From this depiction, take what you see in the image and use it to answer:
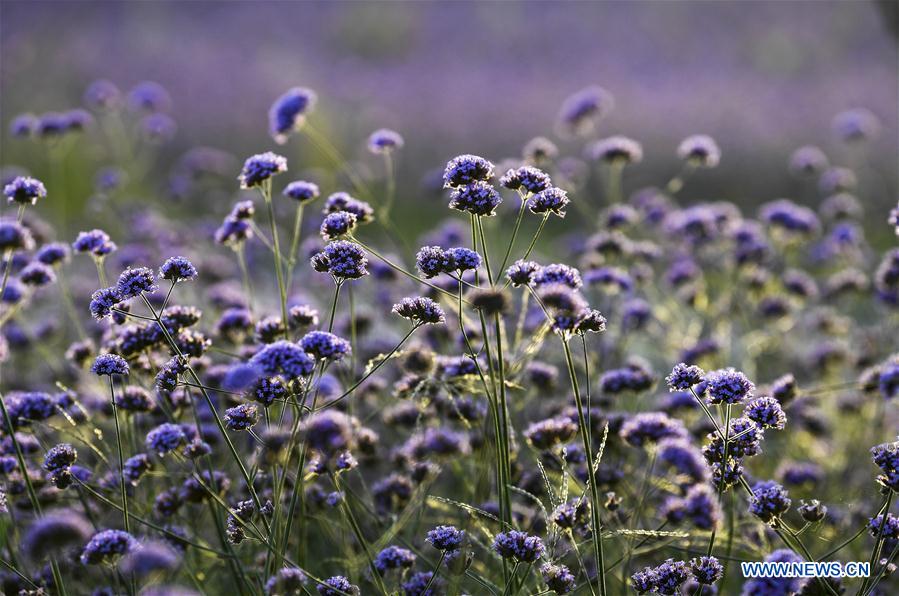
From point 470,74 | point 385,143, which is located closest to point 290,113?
Result: point 385,143

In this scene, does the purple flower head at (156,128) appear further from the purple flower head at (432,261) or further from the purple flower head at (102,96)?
the purple flower head at (432,261)

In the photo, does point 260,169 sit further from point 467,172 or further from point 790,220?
point 790,220

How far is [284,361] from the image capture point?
229 cm

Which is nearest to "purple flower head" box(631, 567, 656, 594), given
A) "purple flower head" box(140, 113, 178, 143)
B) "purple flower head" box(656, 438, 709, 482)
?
"purple flower head" box(656, 438, 709, 482)

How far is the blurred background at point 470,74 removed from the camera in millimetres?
14914

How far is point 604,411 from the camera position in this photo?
407cm

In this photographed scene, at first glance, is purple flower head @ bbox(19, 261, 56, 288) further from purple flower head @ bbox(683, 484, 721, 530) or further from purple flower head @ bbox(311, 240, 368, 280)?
purple flower head @ bbox(683, 484, 721, 530)

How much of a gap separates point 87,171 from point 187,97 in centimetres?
765

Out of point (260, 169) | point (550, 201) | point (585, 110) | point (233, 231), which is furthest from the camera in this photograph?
point (585, 110)

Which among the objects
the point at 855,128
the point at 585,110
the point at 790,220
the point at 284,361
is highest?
the point at 855,128

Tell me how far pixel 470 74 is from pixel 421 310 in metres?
22.8

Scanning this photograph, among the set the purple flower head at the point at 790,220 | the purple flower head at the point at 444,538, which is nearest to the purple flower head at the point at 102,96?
the purple flower head at the point at 790,220

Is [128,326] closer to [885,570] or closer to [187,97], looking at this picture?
[885,570]

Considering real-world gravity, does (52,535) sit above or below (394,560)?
above
